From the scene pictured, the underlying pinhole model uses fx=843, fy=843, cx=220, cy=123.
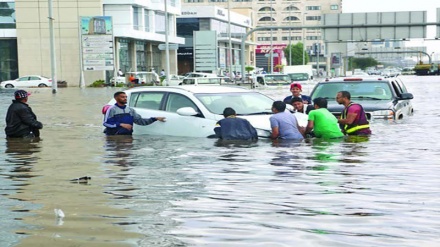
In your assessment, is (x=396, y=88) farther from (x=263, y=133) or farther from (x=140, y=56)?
(x=140, y=56)

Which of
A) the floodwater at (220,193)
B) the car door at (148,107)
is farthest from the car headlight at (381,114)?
the car door at (148,107)

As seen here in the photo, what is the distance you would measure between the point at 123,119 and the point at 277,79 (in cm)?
4139

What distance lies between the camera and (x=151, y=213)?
8.34 metres

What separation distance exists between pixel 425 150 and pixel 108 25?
55.7 meters

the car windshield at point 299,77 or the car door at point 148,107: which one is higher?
the car door at point 148,107

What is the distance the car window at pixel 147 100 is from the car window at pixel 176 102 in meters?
0.23

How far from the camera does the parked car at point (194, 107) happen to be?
634 inches

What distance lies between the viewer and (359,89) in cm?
2041

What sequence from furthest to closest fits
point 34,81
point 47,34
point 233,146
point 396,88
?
point 47,34 → point 34,81 → point 396,88 → point 233,146

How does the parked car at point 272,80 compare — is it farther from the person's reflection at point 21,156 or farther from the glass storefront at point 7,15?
the person's reflection at point 21,156

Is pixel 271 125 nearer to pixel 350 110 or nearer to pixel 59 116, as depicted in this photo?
pixel 350 110

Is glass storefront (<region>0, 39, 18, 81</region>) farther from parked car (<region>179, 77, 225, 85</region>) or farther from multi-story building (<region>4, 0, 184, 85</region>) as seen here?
parked car (<region>179, 77, 225, 85</region>)

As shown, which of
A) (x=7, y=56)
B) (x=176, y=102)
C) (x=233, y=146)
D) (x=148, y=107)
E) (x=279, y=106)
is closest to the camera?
(x=279, y=106)

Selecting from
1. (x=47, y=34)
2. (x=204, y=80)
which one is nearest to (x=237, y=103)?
(x=204, y=80)
